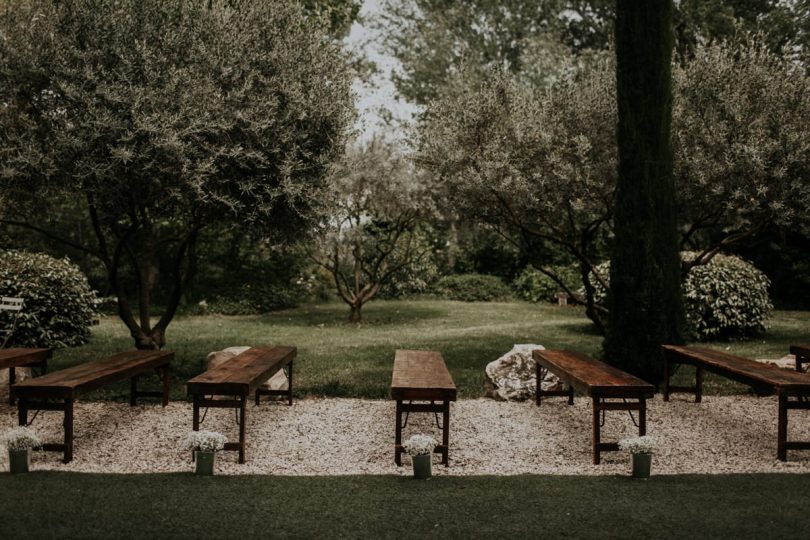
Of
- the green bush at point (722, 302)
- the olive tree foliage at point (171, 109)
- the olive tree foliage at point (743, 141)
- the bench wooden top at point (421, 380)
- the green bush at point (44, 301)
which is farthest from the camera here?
the green bush at point (722, 302)

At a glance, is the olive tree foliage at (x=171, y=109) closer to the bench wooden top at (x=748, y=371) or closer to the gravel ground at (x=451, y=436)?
the gravel ground at (x=451, y=436)

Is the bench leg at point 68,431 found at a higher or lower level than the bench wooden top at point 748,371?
lower

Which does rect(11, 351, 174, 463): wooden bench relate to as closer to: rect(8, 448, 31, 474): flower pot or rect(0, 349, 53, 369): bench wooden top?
rect(8, 448, 31, 474): flower pot

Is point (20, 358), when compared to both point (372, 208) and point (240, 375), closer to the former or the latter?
point (240, 375)

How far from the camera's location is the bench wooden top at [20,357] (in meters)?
6.95

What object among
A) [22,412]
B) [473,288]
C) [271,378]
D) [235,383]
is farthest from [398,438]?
[473,288]

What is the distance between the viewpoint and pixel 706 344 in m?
13.0

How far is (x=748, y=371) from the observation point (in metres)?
6.12

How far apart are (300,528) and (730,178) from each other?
7.60 meters

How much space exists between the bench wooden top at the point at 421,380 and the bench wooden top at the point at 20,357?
12.0ft

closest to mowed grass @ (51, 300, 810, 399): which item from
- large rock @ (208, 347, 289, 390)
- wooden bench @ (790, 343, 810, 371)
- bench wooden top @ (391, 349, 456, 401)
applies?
large rock @ (208, 347, 289, 390)

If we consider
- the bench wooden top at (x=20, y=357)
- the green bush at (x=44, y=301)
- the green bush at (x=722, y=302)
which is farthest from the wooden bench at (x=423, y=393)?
the green bush at (x=722, y=302)

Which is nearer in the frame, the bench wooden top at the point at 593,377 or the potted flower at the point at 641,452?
the potted flower at the point at 641,452

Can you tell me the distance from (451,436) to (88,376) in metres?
3.18
